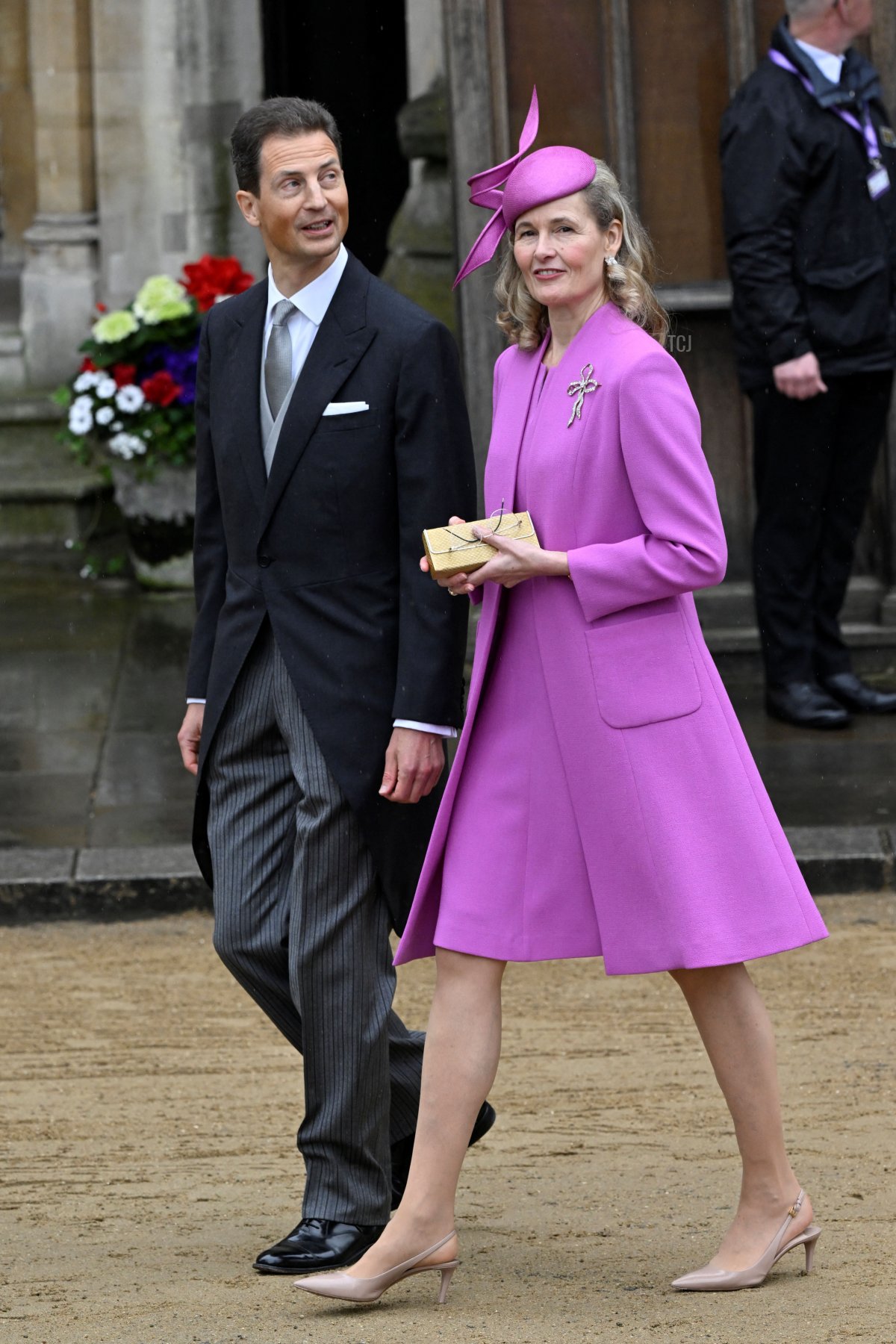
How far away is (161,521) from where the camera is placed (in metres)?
10.0

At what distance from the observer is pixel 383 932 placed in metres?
3.85

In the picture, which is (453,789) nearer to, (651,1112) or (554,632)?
(554,632)

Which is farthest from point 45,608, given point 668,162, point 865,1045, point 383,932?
point 383,932

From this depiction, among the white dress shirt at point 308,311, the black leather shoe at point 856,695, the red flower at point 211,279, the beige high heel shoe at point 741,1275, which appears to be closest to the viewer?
the beige high heel shoe at point 741,1275

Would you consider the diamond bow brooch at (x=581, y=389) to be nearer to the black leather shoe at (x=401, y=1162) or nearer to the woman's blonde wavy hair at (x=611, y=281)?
the woman's blonde wavy hair at (x=611, y=281)

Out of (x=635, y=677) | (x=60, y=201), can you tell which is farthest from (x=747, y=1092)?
(x=60, y=201)

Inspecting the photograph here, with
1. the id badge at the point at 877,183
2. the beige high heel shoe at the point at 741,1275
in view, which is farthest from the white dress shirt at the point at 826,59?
the beige high heel shoe at the point at 741,1275

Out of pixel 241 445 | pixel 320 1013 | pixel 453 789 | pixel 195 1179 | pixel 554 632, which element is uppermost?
pixel 241 445

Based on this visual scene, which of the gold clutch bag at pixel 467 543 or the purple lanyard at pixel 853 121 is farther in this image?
the purple lanyard at pixel 853 121

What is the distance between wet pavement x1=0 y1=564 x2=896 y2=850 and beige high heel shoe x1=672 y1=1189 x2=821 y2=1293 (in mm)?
2876

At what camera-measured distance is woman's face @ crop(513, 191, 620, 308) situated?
352 centimetres

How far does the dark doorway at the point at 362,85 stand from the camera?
533 inches

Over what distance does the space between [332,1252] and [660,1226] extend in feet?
1.93

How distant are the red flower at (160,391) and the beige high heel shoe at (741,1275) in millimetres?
6764
